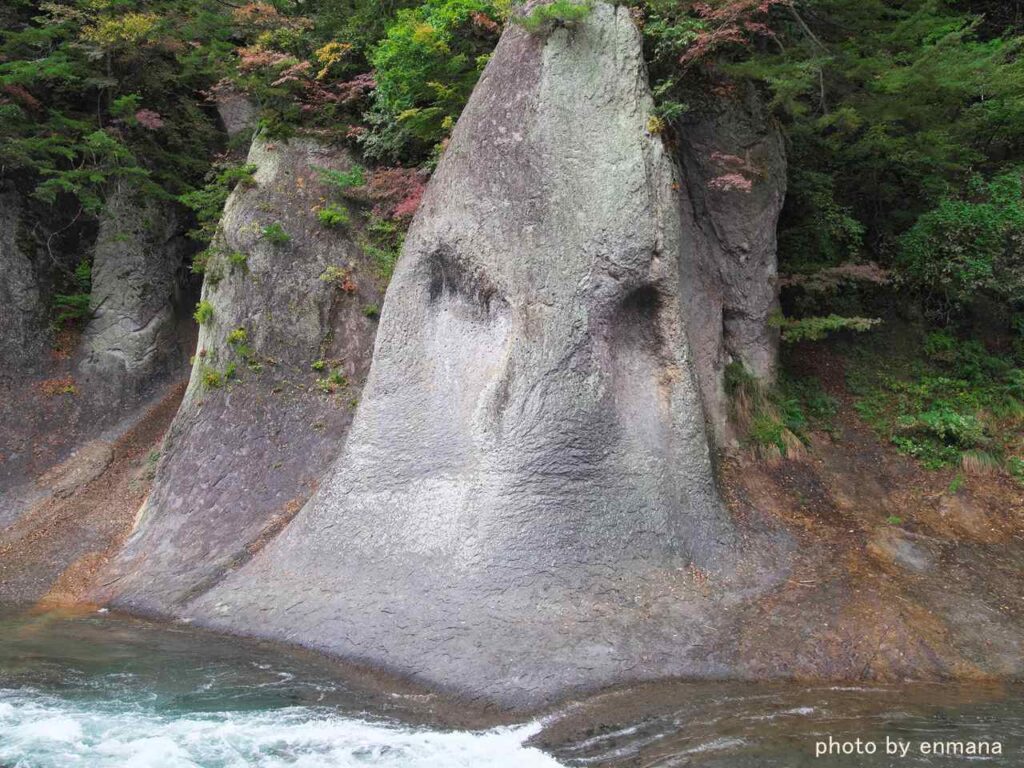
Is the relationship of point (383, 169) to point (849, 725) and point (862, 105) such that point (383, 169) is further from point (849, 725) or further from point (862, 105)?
point (849, 725)

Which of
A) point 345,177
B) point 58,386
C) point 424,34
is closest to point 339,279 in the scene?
point 345,177

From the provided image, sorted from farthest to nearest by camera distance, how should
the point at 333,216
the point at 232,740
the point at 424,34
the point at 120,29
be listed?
the point at 120,29, the point at 333,216, the point at 424,34, the point at 232,740

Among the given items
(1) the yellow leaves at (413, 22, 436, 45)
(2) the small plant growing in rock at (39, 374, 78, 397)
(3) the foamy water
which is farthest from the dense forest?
(3) the foamy water

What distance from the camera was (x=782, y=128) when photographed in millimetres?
13656

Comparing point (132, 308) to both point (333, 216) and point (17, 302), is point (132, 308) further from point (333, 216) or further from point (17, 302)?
point (333, 216)

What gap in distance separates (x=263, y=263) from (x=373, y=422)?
5318mm

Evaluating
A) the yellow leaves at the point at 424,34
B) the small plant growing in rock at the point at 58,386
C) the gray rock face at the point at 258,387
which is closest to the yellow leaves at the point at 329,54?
the gray rock face at the point at 258,387

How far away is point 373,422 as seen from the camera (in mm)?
10586

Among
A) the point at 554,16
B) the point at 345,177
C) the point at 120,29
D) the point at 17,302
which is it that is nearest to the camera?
the point at 554,16

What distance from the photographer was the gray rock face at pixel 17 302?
1554cm

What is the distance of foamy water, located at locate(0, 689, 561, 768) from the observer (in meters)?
5.90

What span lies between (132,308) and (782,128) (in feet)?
47.9

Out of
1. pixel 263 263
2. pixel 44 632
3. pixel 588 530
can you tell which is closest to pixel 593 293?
pixel 588 530

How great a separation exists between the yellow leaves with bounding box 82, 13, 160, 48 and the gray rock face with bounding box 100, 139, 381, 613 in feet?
11.2
